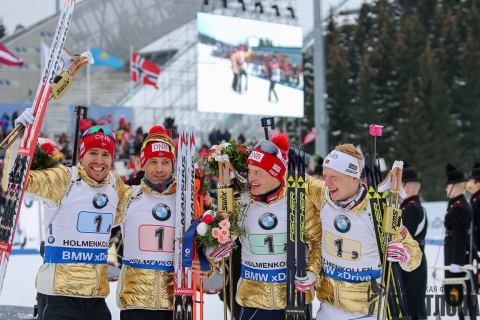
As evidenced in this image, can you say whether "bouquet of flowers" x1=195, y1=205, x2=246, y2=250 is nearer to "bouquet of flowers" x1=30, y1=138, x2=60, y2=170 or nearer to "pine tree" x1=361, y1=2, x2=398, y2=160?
"bouquet of flowers" x1=30, y1=138, x2=60, y2=170

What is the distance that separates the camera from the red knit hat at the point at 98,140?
15.7 ft

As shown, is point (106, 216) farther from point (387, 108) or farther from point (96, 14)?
point (387, 108)

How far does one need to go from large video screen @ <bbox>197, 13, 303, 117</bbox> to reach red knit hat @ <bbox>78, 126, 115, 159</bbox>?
858 inches

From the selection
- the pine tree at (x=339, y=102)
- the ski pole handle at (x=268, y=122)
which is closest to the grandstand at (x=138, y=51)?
the pine tree at (x=339, y=102)

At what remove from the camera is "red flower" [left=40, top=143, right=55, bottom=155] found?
4.69 metres

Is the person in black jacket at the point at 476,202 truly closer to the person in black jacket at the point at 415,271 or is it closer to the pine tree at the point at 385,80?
the person in black jacket at the point at 415,271

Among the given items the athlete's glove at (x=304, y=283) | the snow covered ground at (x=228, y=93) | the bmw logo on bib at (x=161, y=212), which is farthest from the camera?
the snow covered ground at (x=228, y=93)

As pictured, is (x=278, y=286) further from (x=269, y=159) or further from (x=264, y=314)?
(x=269, y=159)

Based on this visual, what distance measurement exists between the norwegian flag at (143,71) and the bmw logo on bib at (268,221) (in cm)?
2315

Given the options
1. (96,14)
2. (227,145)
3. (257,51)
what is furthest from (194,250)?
(96,14)

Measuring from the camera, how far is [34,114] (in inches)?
176

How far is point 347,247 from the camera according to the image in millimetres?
4574

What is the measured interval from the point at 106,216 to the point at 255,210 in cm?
100

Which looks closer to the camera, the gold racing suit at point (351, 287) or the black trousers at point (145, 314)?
the gold racing suit at point (351, 287)
